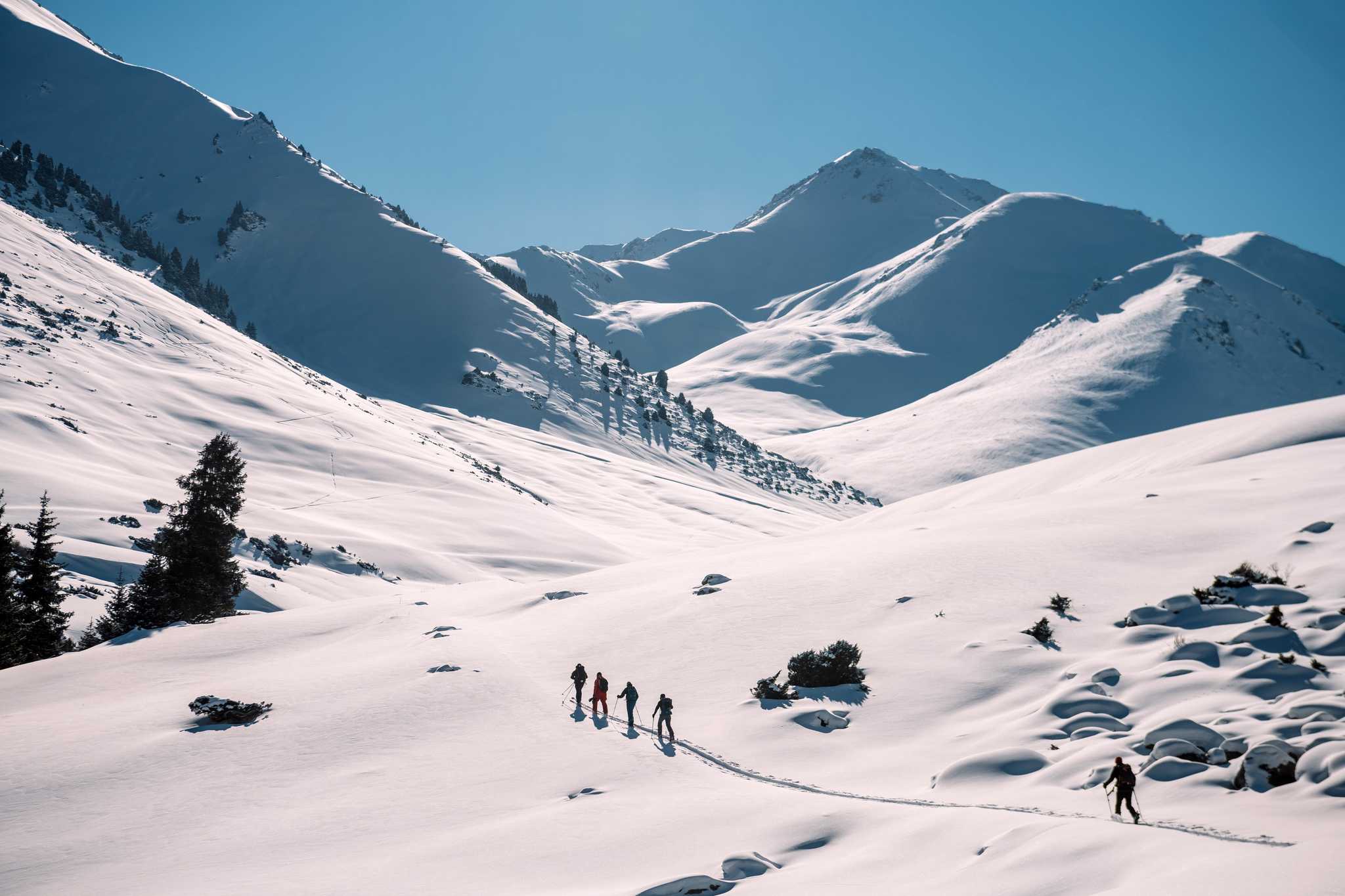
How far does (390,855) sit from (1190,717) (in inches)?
584

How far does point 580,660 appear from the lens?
29297mm

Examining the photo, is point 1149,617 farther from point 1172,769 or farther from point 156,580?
point 156,580

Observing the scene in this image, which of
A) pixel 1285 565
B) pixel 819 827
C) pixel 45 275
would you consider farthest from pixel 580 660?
pixel 45 275

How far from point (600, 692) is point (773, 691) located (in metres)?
4.70

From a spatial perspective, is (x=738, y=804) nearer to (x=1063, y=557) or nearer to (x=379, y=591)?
(x=1063, y=557)

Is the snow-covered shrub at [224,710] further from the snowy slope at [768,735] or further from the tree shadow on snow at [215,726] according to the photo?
the snowy slope at [768,735]

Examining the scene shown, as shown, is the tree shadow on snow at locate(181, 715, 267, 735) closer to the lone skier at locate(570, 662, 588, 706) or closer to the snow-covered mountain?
the snow-covered mountain

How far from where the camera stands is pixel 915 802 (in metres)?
15.5

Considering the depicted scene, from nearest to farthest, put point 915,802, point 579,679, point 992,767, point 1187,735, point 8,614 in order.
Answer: point 1187,735, point 915,802, point 992,767, point 579,679, point 8,614

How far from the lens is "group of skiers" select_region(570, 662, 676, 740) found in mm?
21469

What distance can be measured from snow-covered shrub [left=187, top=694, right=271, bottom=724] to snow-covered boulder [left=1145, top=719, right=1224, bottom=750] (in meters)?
21.1

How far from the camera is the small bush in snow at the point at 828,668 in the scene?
23609mm

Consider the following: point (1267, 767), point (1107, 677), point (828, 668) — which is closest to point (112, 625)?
point (828, 668)

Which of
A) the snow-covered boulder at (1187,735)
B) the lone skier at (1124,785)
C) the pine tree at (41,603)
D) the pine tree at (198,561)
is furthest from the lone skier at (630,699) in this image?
the pine tree at (41,603)
